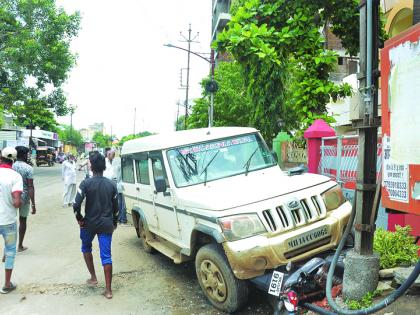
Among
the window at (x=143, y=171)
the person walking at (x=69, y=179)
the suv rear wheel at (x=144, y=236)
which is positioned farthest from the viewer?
the person walking at (x=69, y=179)

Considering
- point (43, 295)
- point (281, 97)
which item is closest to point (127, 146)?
point (43, 295)

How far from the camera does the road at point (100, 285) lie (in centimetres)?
482

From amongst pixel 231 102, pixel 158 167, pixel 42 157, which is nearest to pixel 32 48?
pixel 231 102

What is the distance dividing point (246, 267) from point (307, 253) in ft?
2.43

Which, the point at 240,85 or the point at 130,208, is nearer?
the point at 130,208

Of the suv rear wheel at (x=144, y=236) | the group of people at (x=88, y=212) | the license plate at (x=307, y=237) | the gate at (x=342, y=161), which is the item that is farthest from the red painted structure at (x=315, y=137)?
the group of people at (x=88, y=212)

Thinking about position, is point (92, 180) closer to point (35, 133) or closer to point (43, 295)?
point (43, 295)

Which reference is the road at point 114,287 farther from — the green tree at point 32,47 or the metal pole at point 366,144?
the green tree at point 32,47

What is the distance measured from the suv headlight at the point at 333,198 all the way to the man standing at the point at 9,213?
3.90 m

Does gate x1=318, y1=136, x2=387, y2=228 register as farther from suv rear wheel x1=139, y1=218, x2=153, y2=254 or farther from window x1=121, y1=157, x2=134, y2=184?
window x1=121, y1=157, x2=134, y2=184

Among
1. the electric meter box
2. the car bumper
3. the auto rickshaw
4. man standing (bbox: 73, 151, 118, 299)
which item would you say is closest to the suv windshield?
man standing (bbox: 73, 151, 118, 299)

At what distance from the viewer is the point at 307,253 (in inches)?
174

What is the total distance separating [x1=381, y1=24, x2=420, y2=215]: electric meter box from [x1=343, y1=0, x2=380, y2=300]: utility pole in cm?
38

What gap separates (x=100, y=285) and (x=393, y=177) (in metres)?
4.09
